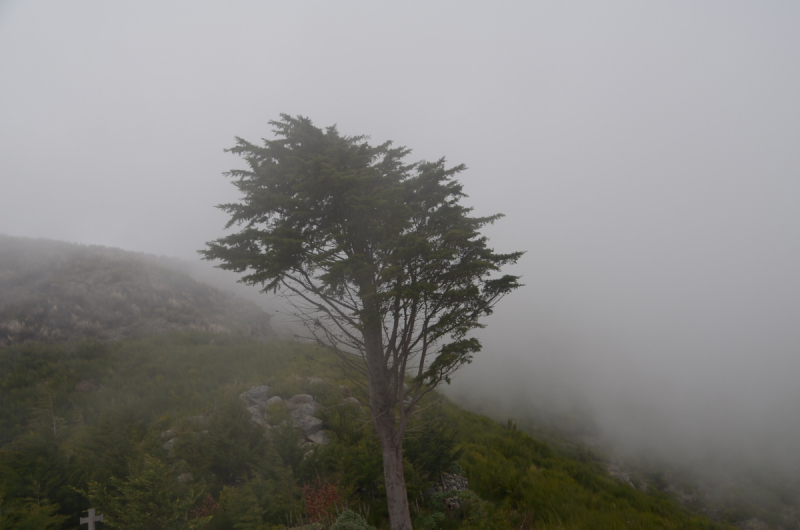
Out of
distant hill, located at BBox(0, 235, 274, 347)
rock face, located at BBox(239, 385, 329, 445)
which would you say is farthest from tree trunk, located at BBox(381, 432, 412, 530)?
distant hill, located at BBox(0, 235, 274, 347)

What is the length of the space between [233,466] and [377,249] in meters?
7.10

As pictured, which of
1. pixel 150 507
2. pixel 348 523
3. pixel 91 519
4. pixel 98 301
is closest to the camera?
pixel 150 507

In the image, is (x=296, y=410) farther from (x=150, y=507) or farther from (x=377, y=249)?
(x=377, y=249)

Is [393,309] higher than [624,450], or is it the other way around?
[393,309]

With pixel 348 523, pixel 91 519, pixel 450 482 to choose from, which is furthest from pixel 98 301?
pixel 450 482

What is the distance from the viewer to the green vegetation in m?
6.72

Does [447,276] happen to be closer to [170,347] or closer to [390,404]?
[390,404]

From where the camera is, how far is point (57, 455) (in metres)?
7.71

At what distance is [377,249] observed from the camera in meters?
7.25

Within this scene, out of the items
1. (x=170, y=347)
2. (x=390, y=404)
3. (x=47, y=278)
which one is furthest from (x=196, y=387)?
(x=47, y=278)

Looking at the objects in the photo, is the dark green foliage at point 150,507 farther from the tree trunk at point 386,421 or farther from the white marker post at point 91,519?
the tree trunk at point 386,421

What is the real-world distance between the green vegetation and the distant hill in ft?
18.2

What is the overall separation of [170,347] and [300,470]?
1558 centimetres

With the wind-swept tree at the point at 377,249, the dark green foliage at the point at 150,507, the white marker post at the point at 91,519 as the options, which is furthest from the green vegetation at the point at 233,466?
the wind-swept tree at the point at 377,249
